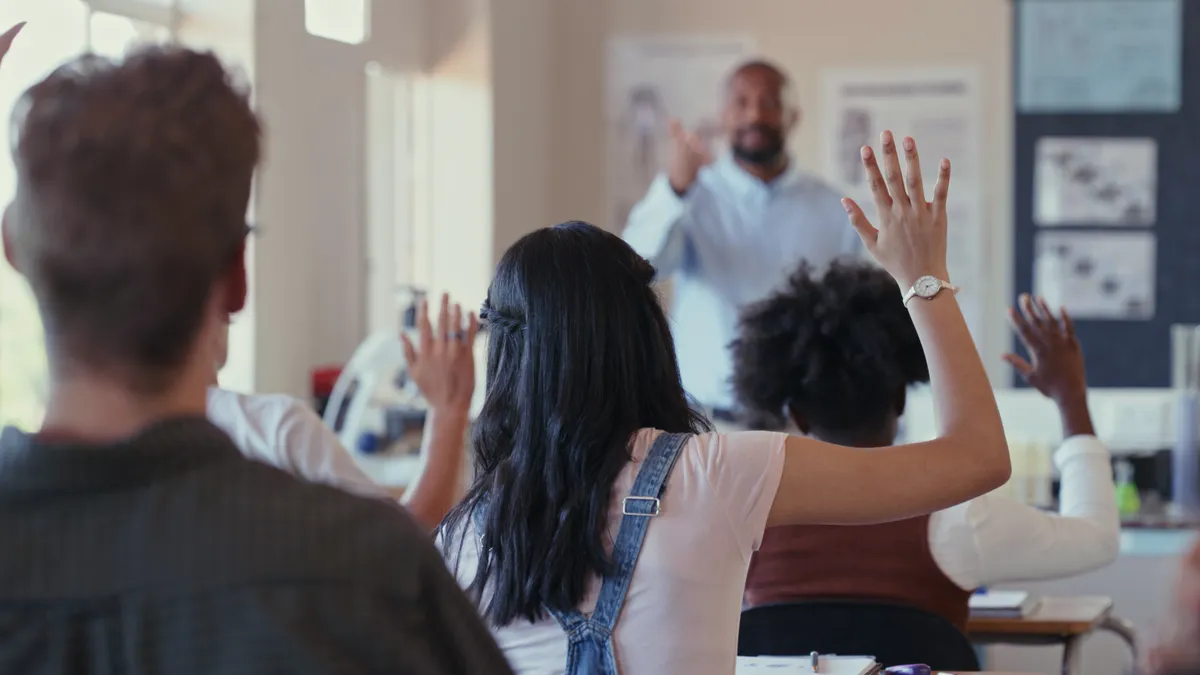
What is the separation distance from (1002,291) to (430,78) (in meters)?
2.36

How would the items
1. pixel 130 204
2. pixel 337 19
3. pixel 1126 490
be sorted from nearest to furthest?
pixel 130 204, pixel 1126 490, pixel 337 19

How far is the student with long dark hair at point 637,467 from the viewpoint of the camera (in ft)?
4.29

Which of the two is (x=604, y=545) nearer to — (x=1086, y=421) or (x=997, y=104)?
(x=1086, y=421)

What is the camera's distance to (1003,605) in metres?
2.62

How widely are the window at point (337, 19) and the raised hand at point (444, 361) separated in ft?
7.59

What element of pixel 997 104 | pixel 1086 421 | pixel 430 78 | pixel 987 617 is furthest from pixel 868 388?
pixel 997 104

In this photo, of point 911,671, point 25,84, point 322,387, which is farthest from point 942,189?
point 322,387

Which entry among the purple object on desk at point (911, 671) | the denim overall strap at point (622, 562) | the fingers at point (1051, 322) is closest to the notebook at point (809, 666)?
the purple object on desk at point (911, 671)

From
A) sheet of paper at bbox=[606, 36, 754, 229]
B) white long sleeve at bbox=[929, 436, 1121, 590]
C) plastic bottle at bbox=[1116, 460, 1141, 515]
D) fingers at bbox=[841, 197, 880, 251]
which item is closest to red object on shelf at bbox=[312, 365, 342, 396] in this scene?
sheet of paper at bbox=[606, 36, 754, 229]

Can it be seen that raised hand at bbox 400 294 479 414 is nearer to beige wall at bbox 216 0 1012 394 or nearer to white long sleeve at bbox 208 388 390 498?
white long sleeve at bbox 208 388 390 498

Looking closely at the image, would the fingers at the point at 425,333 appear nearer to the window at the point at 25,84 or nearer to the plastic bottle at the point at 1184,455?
the window at the point at 25,84

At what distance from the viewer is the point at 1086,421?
2111mm

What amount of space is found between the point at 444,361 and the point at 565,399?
0.68m

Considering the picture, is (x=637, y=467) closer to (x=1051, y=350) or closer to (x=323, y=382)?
(x=1051, y=350)
